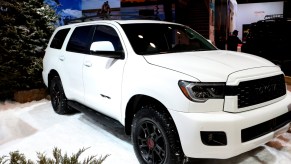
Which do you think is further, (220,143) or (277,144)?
(277,144)

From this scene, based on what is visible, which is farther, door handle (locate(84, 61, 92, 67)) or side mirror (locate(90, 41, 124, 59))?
door handle (locate(84, 61, 92, 67))

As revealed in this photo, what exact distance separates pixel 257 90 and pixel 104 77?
1.99 meters

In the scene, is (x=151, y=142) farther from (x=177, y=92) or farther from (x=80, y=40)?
(x=80, y=40)

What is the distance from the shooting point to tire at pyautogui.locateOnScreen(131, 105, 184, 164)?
10.1 ft

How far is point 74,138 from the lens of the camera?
4.70m

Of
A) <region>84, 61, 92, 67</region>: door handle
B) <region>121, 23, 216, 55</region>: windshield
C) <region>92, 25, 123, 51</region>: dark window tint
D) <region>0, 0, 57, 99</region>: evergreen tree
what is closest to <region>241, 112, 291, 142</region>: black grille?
<region>121, 23, 216, 55</region>: windshield

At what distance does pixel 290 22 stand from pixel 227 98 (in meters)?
7.26

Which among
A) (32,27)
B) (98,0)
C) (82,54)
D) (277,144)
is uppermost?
(98,0)

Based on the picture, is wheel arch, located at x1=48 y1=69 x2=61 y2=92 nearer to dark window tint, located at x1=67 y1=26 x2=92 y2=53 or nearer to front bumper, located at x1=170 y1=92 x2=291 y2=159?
dark window tint, located at x1=67 y1=26 x2=92 y2=53

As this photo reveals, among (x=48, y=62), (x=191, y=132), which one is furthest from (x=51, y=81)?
(x=191, y=132)

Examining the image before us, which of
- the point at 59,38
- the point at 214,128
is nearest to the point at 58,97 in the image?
the point at 59,38

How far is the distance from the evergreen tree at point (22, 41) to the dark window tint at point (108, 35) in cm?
326

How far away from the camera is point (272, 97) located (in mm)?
3365

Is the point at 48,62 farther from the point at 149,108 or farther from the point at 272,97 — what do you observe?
the point at 272,97
